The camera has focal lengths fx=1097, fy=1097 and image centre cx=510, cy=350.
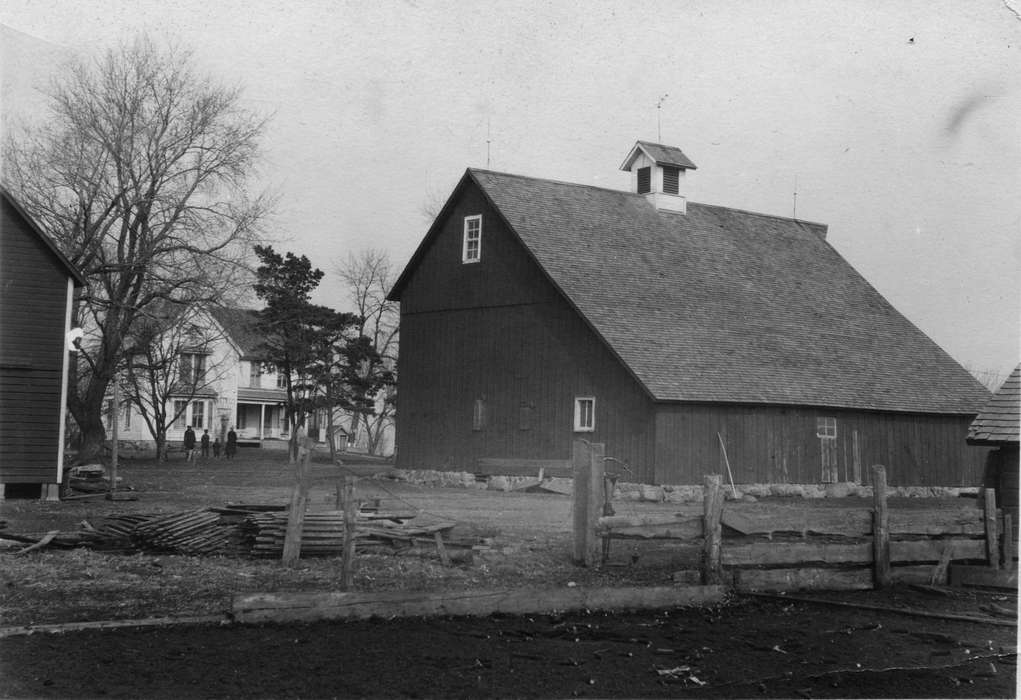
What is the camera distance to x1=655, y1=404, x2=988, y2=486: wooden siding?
27172 millimetres

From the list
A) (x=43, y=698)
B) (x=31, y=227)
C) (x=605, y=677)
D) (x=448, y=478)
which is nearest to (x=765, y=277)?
(x=448, y=478)

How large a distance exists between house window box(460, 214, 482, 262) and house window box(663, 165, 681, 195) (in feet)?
24.5

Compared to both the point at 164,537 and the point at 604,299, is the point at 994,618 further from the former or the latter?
the point at 604,299

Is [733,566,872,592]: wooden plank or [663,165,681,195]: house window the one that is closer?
[733,566,872,592]: wooden plank

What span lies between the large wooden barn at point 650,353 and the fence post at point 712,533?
562 inches

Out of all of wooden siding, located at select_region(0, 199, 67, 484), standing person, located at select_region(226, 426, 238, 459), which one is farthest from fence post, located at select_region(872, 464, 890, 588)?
standing person, located at select_region(226, 426, 238, 459)

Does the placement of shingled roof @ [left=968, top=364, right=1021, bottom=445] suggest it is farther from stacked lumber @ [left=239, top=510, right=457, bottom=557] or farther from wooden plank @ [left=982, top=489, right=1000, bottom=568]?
stacked lumber @ [left=239, top=510, right=457, bottom=557]

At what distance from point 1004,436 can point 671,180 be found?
21378 millimetres

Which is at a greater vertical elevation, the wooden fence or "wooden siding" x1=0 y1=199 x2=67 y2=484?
"wooden siding" x1=0 y1=199 x2=67 y2=484

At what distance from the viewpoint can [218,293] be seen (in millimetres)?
33562

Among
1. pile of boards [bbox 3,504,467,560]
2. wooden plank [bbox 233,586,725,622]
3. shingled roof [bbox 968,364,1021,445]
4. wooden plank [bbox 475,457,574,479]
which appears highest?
shingled roof [bbox 968,364,1021,445]

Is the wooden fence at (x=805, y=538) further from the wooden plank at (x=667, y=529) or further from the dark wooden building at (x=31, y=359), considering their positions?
the dark wooden building at (x=31, y=359)

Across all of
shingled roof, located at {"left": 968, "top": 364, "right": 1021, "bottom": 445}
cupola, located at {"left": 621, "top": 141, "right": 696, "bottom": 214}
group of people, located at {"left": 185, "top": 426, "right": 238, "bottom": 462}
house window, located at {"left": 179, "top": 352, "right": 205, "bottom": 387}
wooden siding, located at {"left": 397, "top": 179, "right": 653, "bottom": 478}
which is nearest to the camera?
shingled roof, located at {"left": 968, "top": 364, "right": 1021, "bottom": 445}

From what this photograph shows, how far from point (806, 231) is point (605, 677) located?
32.4 meters
